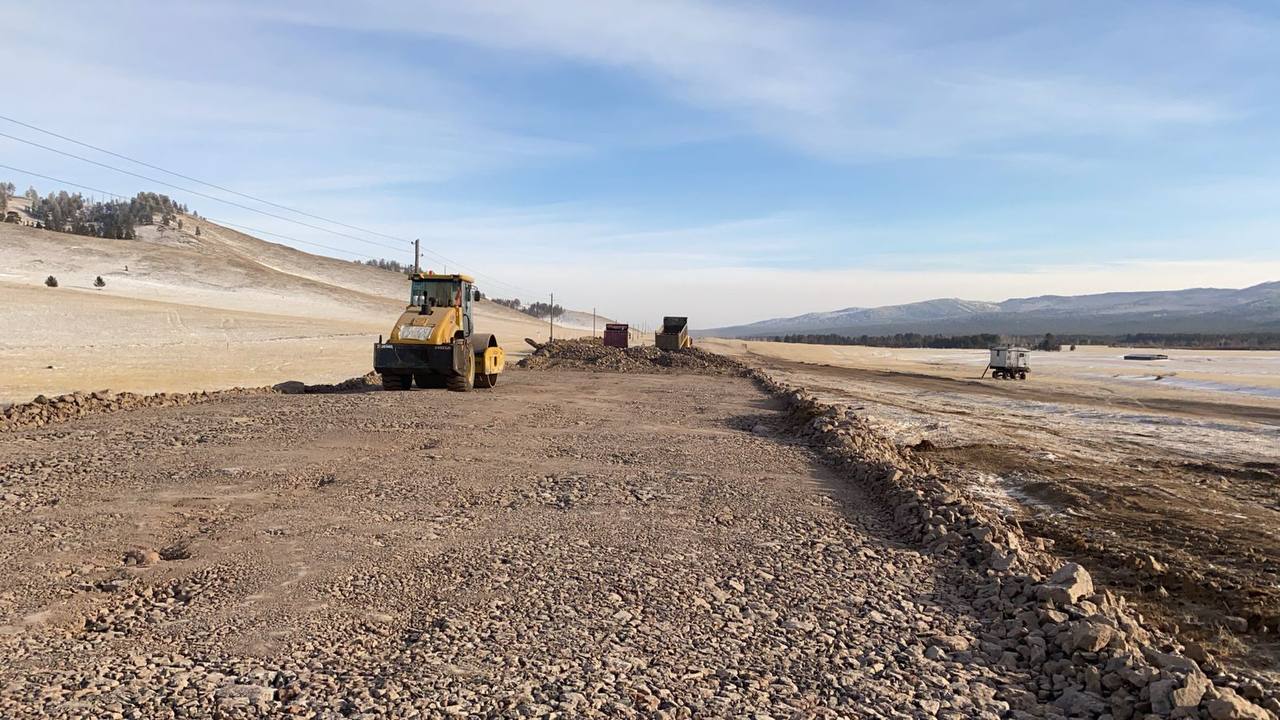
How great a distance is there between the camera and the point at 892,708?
401 cm

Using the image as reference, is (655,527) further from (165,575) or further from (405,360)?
(405,360)

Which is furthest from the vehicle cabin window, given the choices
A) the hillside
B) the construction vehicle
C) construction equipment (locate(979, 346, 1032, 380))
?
construction equipment (locate(979, 346, 1032, 380))

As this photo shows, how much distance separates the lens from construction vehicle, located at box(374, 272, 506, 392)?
17.4m

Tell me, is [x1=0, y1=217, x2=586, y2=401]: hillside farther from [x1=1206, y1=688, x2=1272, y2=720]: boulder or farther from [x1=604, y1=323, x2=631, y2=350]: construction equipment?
[x1=1206, y1=688, x2=1272, y2=720]: boulder

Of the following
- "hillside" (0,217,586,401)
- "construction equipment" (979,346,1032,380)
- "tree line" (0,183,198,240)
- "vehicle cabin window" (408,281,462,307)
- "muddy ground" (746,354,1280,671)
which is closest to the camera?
"muddy ground" (746,354,1280,671)

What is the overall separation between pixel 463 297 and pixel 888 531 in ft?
45.6

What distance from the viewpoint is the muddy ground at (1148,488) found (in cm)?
639

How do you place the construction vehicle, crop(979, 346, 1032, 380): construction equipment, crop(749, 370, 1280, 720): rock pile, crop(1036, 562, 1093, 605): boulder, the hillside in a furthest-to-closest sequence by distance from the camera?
crop(979, 346, 1032, 380): construction equipment, the hillside, the construction vehicle, crop(1036, 562, 1093, 605): boulder, crop(749, 370, 1280, 720): rock pile

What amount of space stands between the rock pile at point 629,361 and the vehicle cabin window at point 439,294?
12.0 m

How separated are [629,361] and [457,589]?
26808mm

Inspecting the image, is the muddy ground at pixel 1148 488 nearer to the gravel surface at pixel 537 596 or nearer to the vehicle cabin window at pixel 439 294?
the gravel surface at pixel 537 596

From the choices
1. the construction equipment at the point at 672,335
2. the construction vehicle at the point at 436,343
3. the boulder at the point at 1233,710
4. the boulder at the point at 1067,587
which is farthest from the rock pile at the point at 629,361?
the boulder at the point at 1233,710

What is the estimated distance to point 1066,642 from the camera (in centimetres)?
464

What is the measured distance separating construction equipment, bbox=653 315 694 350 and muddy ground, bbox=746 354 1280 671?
51.1 feet
